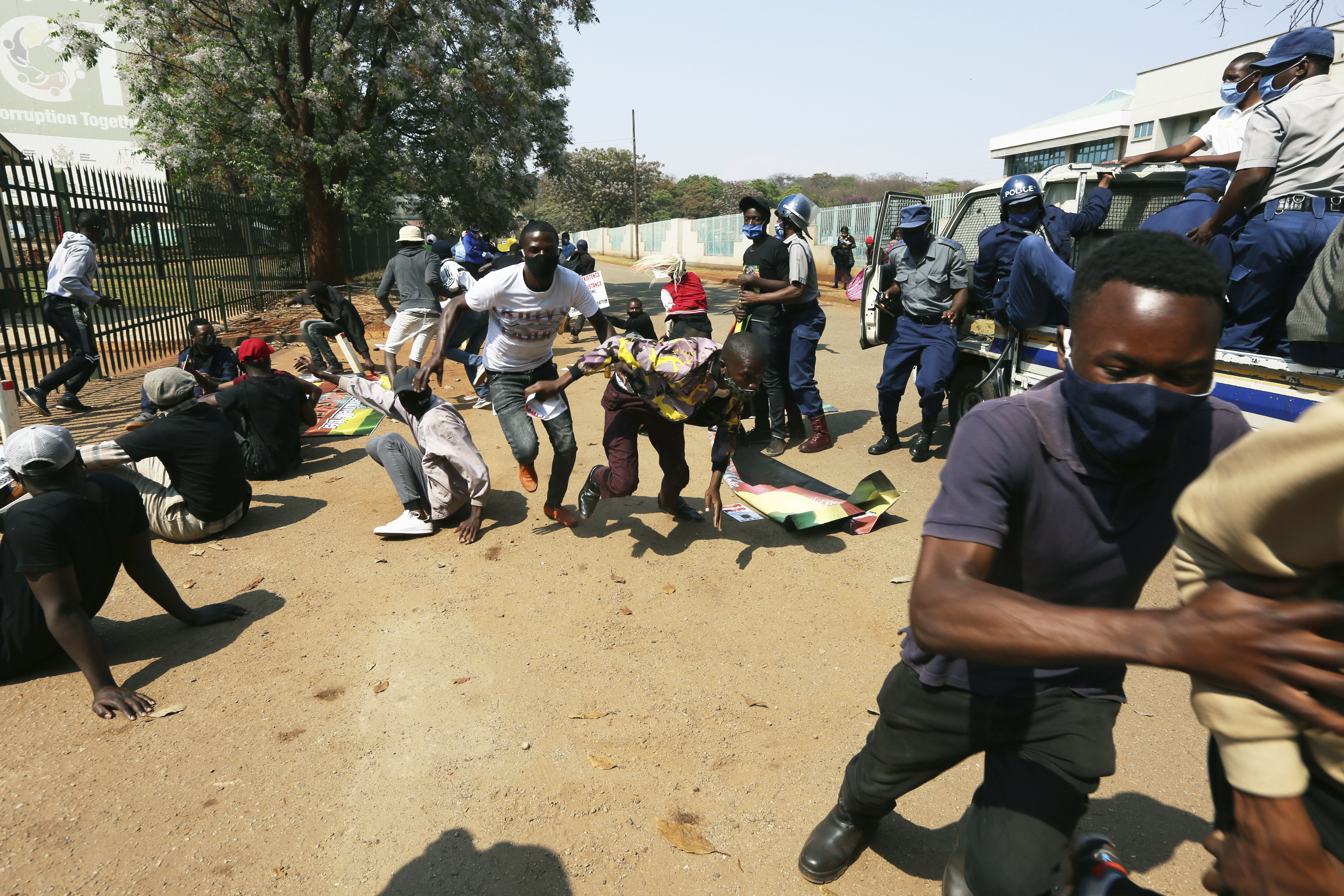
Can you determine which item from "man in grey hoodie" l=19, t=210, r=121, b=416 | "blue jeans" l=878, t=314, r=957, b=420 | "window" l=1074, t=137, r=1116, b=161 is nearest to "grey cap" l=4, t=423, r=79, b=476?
"blue jeans" l=878, t=314, r=957, b=420

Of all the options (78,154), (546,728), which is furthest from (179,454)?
(78,154)

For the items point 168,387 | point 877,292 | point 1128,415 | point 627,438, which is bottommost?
point 627,438

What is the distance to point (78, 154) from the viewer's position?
34.1 metres

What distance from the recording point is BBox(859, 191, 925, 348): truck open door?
7.37m

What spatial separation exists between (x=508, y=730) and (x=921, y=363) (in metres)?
4.66

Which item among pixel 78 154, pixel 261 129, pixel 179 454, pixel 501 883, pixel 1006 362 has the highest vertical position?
pixel 78 154

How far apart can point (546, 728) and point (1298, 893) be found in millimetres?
2528

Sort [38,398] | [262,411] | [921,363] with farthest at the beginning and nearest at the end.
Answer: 1. [38,398]
2. [921,363]
3. [262,411]

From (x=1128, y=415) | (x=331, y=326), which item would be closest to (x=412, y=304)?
(x=331, y=326)

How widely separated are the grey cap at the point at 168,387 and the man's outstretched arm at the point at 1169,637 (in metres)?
5.27

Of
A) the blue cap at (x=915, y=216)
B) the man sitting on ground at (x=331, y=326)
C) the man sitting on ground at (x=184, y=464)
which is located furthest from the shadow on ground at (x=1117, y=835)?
the man sitting on ground at (x=331, y=326)

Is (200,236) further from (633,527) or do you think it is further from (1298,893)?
(1298,893)

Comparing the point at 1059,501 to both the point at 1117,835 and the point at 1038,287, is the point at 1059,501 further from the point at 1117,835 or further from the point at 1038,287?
the point at 1038,287

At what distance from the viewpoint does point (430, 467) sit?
16.5ft
